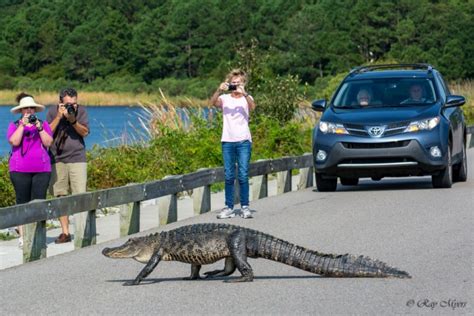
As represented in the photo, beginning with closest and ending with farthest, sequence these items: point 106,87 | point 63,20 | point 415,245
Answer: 1. point 415,245
2. point 106,87
3. point 63,20

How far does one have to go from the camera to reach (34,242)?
534 inches

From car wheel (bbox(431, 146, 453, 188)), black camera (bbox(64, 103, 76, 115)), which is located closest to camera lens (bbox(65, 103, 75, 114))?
black camera (bbox(64, 103, 76, 115))

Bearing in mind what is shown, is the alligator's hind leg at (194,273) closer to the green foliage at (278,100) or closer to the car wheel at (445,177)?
the car wheel at (445,177)

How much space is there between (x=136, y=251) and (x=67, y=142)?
529 centimetres

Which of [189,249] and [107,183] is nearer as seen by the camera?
[189,249]

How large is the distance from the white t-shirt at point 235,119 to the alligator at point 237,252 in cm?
585

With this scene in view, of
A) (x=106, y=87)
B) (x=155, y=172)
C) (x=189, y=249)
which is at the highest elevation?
(x=189, y=249)

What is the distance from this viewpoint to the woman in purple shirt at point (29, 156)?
14.9m

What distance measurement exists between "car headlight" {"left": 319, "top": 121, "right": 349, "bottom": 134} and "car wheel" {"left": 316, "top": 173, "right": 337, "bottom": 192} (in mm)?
793

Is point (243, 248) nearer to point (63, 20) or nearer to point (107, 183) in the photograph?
point (107, 183)

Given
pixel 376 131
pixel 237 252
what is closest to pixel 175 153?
pixel 376 131

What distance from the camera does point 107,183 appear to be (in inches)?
917

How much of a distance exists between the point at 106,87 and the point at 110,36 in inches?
718

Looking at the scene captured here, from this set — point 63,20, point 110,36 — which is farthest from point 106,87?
point 63,20
